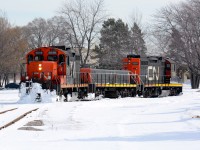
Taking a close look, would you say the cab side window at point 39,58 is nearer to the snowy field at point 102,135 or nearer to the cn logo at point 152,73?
the snowy field at point 102,135

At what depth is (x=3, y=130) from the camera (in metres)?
11.2

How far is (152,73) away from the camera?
1422 inches

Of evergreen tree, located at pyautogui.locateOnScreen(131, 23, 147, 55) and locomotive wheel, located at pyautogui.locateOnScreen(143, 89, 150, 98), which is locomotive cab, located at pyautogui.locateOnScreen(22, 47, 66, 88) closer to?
locomotive wheel, located at pyautogui.locateOnScreen(143, 89, 150, 98)

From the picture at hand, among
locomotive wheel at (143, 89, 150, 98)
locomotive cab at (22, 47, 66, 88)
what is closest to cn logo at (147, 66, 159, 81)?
locomotive wheel at (143, 89, 150, 98)

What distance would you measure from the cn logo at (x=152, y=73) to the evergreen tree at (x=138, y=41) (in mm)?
30774

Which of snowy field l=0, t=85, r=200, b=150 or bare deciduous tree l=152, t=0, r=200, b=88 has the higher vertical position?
bare deciduous tree l=152, t=0, r=200, b=88

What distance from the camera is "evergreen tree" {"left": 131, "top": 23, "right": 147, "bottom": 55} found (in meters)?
68.1

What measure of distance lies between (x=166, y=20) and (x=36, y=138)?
160 feet

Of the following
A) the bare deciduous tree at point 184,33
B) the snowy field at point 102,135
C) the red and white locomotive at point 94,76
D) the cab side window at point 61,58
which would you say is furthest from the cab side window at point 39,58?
the bare deciduous tree at point 184,33

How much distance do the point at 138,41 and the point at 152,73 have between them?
33662 millimetres

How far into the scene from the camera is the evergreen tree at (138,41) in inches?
2680

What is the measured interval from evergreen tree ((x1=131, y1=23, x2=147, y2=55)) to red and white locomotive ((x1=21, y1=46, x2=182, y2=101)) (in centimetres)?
2911

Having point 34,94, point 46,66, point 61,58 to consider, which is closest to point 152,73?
point 61,58

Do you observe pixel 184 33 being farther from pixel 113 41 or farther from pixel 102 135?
pixel 102 135
